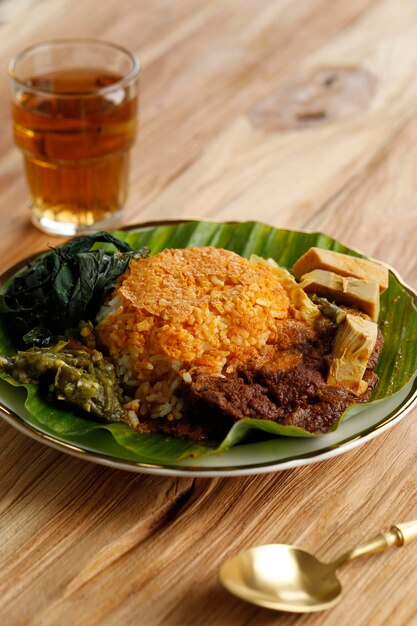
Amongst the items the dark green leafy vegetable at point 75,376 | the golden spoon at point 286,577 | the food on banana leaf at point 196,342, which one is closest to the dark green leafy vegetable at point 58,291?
the food on banana leaf at point 196,342

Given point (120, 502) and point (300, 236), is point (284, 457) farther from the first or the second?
point (300, 236)

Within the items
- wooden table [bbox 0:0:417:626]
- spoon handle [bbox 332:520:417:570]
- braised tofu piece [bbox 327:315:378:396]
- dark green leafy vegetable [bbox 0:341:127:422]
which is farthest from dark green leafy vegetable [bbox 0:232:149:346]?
spoon handle [bbox 332:520:417:570]

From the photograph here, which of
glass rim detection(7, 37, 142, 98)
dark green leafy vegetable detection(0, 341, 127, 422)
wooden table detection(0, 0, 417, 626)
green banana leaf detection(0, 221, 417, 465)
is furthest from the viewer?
glass rim detection(7, 37, 142, 98)

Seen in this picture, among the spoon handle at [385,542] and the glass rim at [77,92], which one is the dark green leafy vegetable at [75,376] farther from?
the glass rim at [77,92]

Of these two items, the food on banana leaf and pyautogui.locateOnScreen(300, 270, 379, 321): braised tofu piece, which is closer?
the food on banana leaf

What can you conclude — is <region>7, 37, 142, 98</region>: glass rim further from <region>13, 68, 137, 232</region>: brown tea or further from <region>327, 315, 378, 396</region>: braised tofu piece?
<region>327, 315, 378, 396</region>: braised tofu piece

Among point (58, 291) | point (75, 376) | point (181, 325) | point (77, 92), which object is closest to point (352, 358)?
point (181, 325)
